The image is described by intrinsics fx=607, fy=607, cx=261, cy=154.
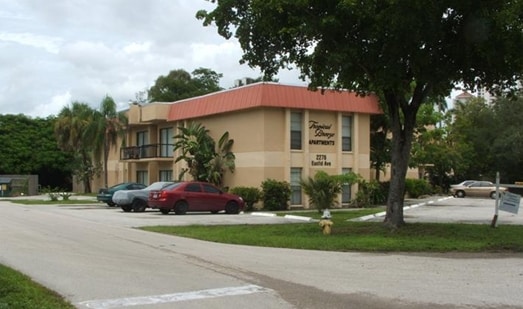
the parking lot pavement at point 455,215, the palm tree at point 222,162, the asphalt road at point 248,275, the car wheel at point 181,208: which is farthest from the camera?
the palm tree at point 222,162

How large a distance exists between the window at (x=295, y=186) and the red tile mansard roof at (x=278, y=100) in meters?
3.60

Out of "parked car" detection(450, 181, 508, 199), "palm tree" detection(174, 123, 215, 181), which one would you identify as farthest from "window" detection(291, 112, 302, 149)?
"parked car" detection(450, 181, 508, 199)

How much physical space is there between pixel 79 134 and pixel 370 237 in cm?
3972

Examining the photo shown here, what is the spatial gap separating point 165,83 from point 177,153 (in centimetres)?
3736

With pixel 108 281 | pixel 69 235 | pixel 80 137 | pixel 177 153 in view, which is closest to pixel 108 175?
pixel 80 137

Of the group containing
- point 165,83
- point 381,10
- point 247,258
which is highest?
point 165,83

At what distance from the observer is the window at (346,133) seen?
119ft

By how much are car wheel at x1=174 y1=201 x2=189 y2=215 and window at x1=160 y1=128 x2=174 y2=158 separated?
14.5 metres

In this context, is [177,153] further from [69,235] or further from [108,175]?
[69,235]

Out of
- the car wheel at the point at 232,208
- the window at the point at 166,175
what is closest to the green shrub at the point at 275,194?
the car wheel at the point at 232,208

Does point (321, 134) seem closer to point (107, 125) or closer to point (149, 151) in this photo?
point (149, 151)

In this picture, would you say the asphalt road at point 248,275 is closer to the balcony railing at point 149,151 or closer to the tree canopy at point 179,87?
the balcony railing at point 149,151

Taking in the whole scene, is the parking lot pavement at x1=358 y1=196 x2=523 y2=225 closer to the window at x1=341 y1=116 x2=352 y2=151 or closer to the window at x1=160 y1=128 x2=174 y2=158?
the window at x1=341 y1=116 x2=352 y2=151

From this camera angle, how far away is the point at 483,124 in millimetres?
65250
